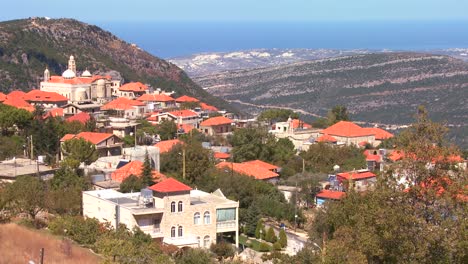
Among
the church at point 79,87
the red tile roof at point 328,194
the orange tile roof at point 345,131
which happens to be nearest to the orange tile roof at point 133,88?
the church at point 79,87

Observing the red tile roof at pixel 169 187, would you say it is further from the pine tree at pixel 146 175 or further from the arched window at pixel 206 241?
the pine tree at pixel 146 175

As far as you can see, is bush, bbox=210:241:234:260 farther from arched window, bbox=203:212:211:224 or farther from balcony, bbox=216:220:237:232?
balcony, bbox=216:220:237:232

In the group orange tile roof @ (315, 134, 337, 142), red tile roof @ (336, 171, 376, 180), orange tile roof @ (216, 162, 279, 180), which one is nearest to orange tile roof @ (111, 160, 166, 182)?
orange tile roof @ (216, 162, 279, 180)

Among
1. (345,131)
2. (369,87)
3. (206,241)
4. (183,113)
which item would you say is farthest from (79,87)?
(369,87)

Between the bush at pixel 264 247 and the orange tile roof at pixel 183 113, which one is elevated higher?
the orange tile roof at pixel 183 113

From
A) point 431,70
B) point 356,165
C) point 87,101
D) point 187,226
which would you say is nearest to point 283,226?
point 187,226
